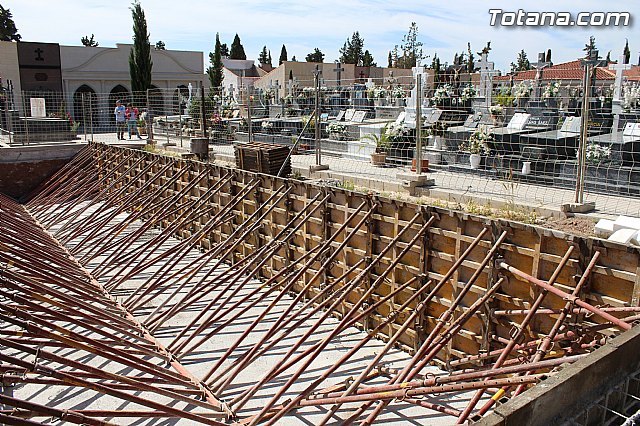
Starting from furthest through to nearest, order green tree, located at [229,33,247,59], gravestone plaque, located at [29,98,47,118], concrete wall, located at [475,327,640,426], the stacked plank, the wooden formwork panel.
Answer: green tree, located at [229,33,247,59]
gravestone plaque, located at [29,98,47,118]
the stacked plank
the wooden formwork panel
concrete wall, located at [475,327,640,426]

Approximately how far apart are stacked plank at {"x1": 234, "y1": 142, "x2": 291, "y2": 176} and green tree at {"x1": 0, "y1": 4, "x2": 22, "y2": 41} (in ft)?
188

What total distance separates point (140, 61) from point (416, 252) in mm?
33399

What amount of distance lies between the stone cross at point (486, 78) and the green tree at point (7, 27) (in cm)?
5620

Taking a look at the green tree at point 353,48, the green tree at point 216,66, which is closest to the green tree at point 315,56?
the green tree at point 353,48

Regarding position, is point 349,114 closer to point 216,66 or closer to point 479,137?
point 479,137

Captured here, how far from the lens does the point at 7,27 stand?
61.1m

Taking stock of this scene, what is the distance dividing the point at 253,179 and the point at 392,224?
3.90 meters

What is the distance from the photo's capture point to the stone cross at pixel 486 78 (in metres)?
16.7

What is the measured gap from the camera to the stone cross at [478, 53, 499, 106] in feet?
54.8

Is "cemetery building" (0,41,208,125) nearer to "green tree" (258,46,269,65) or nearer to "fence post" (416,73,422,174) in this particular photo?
"fence post" (416,73,422,174)

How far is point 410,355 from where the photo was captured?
25.8 ft

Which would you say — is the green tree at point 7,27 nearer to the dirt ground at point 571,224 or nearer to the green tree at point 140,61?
the green tree at point 140,61

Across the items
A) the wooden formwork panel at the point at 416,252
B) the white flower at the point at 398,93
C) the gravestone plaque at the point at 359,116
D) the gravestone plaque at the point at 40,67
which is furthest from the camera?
the gravestone plaque at the point at 40,67

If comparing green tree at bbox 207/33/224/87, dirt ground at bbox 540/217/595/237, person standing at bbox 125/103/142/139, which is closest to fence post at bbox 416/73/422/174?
dirt ground at bbox 540/217/595/237
